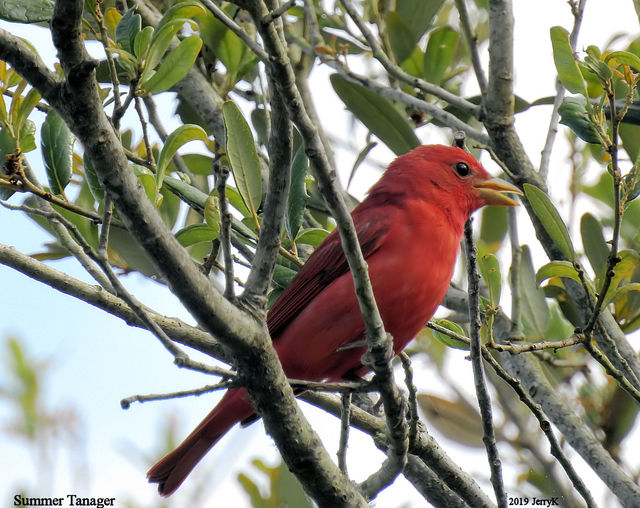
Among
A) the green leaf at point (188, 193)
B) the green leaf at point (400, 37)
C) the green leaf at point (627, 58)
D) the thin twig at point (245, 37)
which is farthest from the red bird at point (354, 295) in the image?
the thin twig at point (245, 37)

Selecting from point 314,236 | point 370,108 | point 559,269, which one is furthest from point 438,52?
point 559,269

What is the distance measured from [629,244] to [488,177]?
0.78 m

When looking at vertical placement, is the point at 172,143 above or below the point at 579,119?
above

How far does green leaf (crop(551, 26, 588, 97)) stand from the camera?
3.43 meters

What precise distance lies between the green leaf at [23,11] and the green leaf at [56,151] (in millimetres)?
340

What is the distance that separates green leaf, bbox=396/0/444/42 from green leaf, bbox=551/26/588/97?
1.36 m

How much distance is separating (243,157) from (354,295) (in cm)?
84

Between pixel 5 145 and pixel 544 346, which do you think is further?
pixel 544 346

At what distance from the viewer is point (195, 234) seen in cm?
349

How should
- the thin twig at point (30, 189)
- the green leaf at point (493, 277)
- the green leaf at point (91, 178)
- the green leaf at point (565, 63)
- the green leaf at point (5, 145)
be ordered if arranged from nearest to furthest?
the thin twig at point (30, 189) → the green leaf at point (5, 145) → the green leaf at point (91, 178) → the green leaf at point (565, 63) → the green leaf at point (493, 277)

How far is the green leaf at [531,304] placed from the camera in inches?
182

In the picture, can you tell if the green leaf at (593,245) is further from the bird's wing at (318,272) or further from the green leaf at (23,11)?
the green leaf at (23,11)

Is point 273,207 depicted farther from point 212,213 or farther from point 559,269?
point 559,269

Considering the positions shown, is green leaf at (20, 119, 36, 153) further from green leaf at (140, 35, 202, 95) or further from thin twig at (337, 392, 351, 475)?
thin twig at (337, 392, 351, 475)
